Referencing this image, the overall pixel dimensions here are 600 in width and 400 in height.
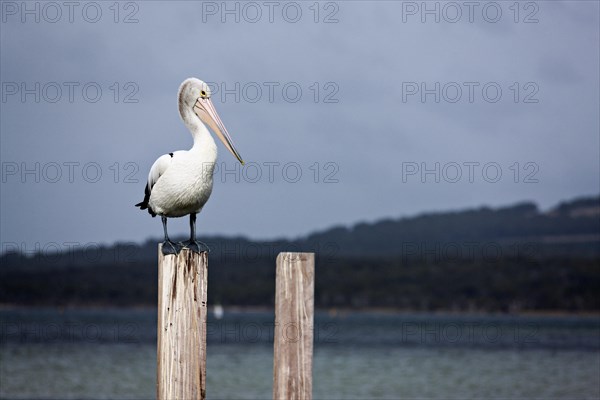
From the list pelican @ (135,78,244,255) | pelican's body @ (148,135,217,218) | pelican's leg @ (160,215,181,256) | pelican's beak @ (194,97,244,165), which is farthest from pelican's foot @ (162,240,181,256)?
pelican's beak @ (194,97,244,165)

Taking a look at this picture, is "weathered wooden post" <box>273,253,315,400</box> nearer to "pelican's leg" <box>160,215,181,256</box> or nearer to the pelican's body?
"pelican's leg" <box>160,215,181,256</box>

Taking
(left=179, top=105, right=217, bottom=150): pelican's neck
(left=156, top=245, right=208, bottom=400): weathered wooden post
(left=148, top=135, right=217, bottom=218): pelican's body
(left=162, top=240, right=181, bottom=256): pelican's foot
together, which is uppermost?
(left=179, top=105, right=217, bottom=150): pelican's neck

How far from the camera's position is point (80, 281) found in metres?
145

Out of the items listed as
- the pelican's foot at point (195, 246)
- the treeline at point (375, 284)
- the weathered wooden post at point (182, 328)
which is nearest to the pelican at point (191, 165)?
the pelican's foot at point (195, 246)

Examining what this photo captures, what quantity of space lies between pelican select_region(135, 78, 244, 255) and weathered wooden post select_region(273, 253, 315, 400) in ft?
2.99

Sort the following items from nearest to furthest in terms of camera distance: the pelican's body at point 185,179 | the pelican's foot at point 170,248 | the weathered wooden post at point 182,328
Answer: the weathered wooden post at point 182,328 → the pelican's foot at point 170,248 → the pelican's body at point 185,179

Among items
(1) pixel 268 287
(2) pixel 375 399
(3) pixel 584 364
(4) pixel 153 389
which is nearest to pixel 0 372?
(4) pixel 153 389

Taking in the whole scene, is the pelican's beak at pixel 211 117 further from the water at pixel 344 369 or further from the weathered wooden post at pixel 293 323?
the water at pixel 344 369

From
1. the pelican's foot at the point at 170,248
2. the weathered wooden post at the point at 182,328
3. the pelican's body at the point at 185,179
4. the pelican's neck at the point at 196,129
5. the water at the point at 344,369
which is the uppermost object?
the pelican's neck at the point at 196,129

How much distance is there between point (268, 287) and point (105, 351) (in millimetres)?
79784

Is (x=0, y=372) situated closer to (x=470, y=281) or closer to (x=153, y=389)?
(x=153, y=389)

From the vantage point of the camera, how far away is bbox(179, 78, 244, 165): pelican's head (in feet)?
23.4

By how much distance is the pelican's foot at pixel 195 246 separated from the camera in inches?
248

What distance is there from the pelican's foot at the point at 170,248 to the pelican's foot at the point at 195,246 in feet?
0.16
